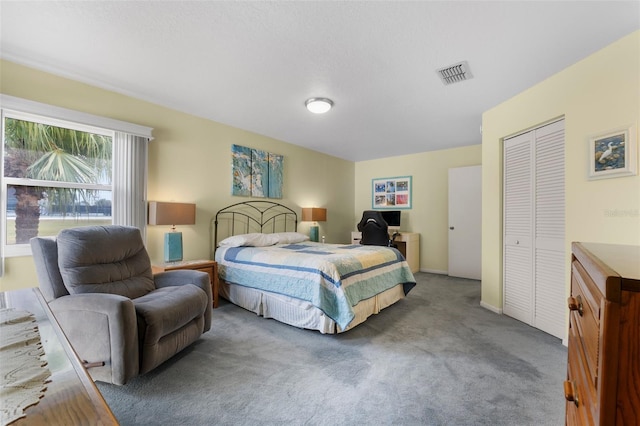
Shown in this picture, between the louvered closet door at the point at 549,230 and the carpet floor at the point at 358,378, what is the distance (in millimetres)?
256

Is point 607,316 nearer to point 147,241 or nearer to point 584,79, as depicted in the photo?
point 584,79

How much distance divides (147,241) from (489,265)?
426cm

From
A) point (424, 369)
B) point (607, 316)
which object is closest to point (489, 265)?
point (424, 369)

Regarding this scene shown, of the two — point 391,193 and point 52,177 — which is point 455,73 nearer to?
point 391,193

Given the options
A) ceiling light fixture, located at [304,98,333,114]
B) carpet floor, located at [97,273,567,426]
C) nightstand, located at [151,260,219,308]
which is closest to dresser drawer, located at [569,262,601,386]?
carpet floor, located at [97,273,567,426]

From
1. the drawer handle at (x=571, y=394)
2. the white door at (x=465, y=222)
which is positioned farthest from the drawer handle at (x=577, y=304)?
the white door at (x=465, y=222)

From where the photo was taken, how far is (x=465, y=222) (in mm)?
5156

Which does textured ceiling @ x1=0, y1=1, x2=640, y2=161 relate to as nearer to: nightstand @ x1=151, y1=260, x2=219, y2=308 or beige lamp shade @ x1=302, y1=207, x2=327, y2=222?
nightstand @ x1=151, y1=260, x2=219, y2=308

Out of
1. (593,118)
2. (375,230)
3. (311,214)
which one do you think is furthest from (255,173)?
(593,118)

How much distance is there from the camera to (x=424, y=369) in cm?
209

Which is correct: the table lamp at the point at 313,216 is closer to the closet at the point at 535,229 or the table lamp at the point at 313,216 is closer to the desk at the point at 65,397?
the closet at the point at 535,229

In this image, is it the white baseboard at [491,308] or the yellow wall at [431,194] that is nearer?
the white baseboard at [491,308]

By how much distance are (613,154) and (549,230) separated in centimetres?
92

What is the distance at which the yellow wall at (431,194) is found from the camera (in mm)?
5480
